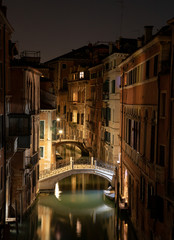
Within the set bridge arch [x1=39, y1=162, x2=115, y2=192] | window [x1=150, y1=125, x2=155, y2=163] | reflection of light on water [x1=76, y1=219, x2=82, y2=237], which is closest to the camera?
window [x1=150, y1=125, x2=155, y2=163]

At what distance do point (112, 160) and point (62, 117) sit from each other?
23.6 metres

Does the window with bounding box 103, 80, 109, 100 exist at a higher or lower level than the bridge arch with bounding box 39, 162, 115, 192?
higher

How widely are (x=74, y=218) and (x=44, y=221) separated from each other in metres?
2.25

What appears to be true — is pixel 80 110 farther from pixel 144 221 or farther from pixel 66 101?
pixel 144 221

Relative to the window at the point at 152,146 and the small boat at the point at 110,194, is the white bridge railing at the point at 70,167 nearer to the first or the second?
the small boat at the point at 110,194

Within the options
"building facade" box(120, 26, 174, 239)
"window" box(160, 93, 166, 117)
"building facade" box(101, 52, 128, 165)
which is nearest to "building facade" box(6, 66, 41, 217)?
"building facade" box(120, 26, 174, 239)

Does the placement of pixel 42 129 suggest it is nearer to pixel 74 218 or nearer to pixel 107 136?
pixel 107 136

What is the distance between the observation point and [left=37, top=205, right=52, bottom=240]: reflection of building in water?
22.0 meters

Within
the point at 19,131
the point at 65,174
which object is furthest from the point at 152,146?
the point at 65,174

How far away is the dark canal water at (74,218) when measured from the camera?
72.3 ft

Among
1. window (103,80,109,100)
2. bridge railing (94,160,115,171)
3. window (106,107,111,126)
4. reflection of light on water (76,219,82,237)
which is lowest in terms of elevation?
reflection of light on water (76,219,82,237)

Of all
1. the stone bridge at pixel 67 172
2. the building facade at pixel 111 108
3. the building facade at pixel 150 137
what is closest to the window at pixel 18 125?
the building facade at pixel 150 137

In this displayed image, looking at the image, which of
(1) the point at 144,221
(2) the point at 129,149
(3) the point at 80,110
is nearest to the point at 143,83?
(2) the point at 129,149

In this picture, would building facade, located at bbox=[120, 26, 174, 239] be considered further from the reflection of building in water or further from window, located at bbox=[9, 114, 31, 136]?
window, located at bbox=[9, 114, 31, 136]
